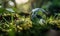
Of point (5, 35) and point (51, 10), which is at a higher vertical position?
point (51, 10)

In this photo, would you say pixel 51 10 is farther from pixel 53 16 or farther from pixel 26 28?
pixel 26 28

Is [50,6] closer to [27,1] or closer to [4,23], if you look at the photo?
[27,1]

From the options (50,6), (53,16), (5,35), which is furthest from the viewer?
(50,6)

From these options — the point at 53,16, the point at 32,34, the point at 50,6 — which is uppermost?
the point at 50,6

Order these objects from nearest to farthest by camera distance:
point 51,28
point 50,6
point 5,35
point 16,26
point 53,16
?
point 5,35
point 16,26
point 51,28
point 53,16
point 50,6

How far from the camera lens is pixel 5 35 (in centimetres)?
99

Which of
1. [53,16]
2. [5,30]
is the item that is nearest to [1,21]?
[5,30]

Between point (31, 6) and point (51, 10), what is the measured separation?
0.56m

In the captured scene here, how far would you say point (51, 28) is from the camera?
1.21 metres

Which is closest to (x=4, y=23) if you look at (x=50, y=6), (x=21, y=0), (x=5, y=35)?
(x=5, y=35)

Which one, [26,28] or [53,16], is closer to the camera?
[26,28]

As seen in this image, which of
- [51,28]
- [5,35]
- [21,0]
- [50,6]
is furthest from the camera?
[21,0]

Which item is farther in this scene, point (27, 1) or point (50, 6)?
point (27, 1)

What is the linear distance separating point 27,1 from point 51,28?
0.95 meters
